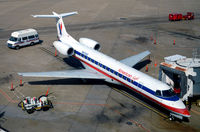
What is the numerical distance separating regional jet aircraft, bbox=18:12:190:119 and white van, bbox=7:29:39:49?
8281 mm

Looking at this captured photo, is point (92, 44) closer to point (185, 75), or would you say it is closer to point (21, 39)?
point (185, 75)

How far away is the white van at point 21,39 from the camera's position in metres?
38.4

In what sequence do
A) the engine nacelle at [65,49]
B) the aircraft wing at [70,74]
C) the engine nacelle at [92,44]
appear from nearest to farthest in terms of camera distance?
the aircraft wing at [70,74] → the engine nacelle at [65,49] → the engine nacelle at [92,44]

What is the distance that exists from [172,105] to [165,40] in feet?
74.7

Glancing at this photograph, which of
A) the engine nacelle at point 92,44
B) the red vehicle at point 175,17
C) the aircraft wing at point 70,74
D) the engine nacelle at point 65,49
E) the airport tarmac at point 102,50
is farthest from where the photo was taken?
the red vehicle at point 175,17

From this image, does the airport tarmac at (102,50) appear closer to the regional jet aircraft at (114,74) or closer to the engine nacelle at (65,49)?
the regional jet aircraft at (114,74)

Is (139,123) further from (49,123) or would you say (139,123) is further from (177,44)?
(177,44)

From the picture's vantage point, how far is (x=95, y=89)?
89.2ft

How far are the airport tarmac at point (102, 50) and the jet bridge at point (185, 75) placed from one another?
→ 1.67m

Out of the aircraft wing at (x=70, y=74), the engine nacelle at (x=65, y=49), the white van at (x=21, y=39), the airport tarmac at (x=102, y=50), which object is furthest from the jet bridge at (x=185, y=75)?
the white van at (x=21, y=39)

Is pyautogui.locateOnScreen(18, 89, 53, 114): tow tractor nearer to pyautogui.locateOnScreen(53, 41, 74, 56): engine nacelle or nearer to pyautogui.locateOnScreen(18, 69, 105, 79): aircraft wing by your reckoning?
pyautogui.locateOnScreen(18, 69, 105, 79): aircraft wing

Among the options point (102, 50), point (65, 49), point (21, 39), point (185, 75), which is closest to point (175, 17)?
point (102, 50)

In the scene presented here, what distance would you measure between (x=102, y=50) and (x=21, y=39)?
13311 mm

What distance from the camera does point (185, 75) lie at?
22672 millimetres
